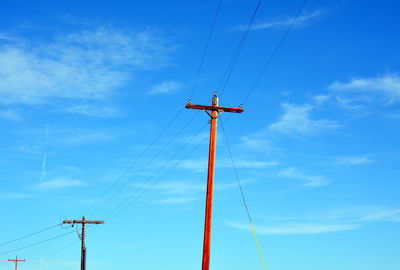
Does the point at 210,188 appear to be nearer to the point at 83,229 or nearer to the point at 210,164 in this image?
the point at 210,164

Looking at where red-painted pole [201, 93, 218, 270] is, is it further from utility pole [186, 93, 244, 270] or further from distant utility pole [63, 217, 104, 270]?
distant utility pole [63, 217, 104, 270]

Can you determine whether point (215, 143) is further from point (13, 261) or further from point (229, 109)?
point (13, 261)

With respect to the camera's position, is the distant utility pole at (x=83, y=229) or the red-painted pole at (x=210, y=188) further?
the distant utility pole at (x=83, y=229)

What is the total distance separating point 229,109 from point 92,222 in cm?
2558

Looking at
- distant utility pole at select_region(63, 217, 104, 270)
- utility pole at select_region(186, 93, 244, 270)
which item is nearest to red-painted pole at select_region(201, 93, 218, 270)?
utility pole at select_region(186, 93, 244, 270)

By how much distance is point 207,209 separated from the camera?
887 inches

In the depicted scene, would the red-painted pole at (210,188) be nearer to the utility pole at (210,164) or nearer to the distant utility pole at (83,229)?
the utility pole at (210,164)

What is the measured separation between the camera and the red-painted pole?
22.0 m

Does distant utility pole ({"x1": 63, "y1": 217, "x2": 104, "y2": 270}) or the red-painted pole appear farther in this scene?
distant utility pole ({"x1": 63, "y1": 217, "x2": 104, "y2": 270})

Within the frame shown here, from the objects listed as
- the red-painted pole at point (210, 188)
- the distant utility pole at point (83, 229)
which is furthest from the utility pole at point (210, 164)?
the distant utility pole at point (83, 229)

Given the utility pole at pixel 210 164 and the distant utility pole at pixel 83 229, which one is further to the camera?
the distant utility pole at pixel 83 229

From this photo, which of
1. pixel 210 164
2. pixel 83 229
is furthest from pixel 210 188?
pixel 83 229

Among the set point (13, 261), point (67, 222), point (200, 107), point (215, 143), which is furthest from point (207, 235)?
point (13, 261)

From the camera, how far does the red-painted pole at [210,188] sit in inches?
866
